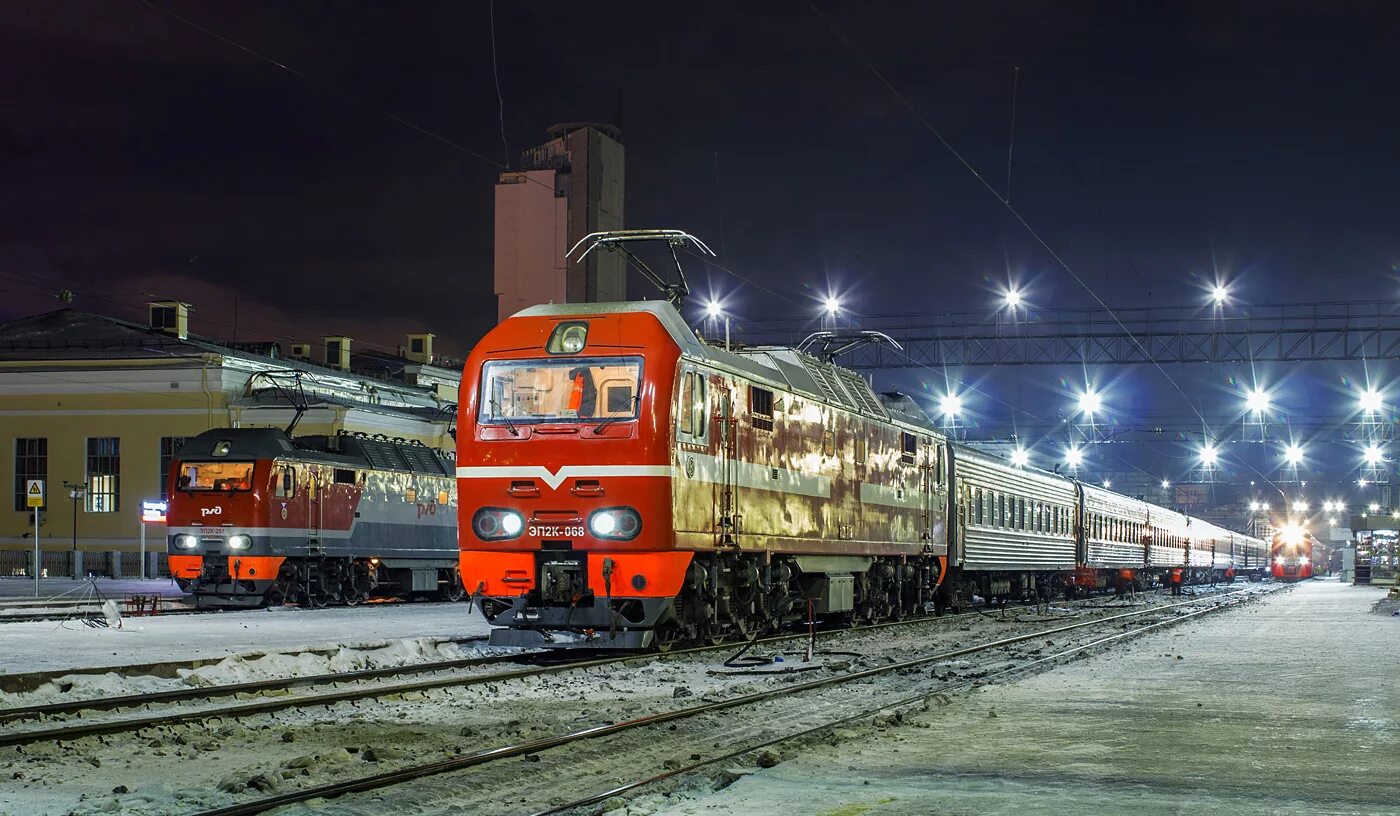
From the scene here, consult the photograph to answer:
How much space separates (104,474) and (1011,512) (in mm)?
34078

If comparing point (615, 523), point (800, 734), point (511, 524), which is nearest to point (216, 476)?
point (511, 524)

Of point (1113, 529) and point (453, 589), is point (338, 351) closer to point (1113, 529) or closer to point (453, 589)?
point (453, 589)

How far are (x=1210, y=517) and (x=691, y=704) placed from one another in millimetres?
150241

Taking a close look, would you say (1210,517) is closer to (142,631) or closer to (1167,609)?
(1167,609)

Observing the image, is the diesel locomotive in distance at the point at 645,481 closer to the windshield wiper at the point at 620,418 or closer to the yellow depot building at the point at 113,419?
the windshield wiper at the point at 620,418

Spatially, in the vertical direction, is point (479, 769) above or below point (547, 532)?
below

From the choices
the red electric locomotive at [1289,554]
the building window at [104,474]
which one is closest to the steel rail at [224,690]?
the building window at [104,474]

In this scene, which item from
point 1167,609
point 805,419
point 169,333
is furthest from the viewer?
point 169,333

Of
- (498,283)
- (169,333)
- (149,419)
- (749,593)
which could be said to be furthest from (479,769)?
(498,283)

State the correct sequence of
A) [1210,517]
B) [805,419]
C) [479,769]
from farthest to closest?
[1210,517]
[805,419]
[479,769]

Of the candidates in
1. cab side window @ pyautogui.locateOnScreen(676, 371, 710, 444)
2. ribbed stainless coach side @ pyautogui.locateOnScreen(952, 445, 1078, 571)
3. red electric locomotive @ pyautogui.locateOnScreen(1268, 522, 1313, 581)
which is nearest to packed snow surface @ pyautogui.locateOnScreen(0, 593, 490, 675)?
cab side window @ pyautogui.locateOnScreen(676, 371, 710, 444)

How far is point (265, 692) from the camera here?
15453mm

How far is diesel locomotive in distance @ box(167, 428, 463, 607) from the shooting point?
30.9m

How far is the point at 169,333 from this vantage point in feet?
189
